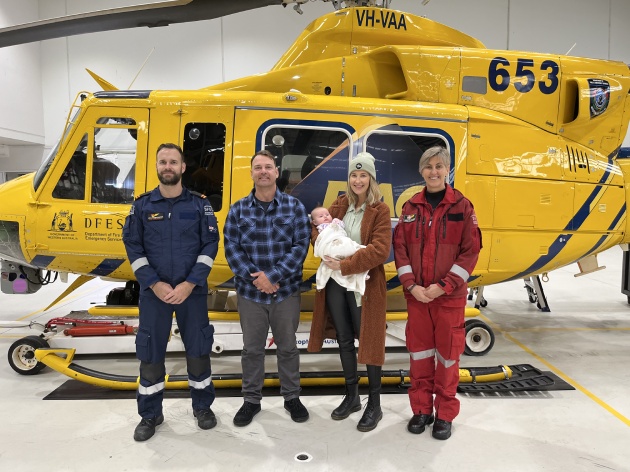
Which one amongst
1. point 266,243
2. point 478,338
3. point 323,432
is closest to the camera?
point 266,243

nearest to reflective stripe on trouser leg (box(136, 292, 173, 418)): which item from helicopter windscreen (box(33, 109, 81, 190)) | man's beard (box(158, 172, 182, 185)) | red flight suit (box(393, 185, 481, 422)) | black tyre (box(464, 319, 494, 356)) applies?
man's beard (box(158, 172, 182, 185))

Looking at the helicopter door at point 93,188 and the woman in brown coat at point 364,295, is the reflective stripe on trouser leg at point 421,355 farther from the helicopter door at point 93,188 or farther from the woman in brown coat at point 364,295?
the helicopter door at point 93,188

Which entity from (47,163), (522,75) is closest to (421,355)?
(522,75)

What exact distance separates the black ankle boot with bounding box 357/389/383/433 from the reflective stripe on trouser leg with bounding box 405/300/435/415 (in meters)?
0.26

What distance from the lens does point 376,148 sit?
4.02m

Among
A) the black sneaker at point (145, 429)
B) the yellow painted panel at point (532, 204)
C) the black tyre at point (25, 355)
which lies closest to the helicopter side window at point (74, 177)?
the black tyre at point (25, 355)

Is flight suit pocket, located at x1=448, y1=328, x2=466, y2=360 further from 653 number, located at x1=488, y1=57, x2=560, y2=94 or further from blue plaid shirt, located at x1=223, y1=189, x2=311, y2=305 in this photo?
653 number, located at x1=488, y1=57, x2=560, y2=94

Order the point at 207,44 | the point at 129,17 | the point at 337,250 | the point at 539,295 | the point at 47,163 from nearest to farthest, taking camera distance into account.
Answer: the point at 337,250, the point at 129,17, the point at 47,163, the point at 539,295, the point at 207,44

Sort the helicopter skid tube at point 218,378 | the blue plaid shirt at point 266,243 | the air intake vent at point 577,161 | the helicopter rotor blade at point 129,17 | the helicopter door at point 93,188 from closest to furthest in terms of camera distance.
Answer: the blue plaid shirt at point 266,243 → the helicopter rotor blade at point 129,17 → the helicopter skid tube at point 218,378 → the helicopter door at point 93,188 → the air intake vent at point 577,161

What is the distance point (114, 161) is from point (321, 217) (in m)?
2.28

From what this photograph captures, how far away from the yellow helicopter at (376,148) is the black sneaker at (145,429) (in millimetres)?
1336

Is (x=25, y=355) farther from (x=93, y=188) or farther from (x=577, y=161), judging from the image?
(x=577, y=161)

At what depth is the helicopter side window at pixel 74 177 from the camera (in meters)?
3.99

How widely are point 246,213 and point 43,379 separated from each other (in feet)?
9.00
